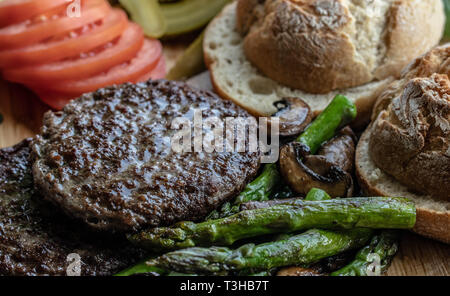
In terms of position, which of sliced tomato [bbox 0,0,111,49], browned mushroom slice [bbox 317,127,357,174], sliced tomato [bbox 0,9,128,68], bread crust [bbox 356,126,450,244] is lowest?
bread crust [bbox 356,126,450,244]

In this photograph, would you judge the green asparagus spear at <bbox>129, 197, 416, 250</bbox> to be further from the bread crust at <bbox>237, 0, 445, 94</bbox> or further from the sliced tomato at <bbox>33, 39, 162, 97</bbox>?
the sliced tomato at <bbox>33, 39, 162, 97</bbox>

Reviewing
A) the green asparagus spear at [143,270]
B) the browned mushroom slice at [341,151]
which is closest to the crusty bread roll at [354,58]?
the browned mushroom slice at [341,151]

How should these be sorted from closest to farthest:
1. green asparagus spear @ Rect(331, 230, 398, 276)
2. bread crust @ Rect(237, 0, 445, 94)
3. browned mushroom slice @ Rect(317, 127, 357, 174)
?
green asparagus spear @ Rect(331, 230, 398, 276)
browned mushroom slice @ Rect(317, 127, 357, 174)
bread crust @ Rect(237, 0, 445, 94)

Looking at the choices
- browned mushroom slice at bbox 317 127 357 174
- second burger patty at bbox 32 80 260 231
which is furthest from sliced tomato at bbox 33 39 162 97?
browned mushroom slice at bbox 317 127 357 174

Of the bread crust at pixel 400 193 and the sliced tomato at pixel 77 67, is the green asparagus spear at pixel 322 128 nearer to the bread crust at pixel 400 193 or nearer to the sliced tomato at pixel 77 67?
the bread crust at pixel 400 193

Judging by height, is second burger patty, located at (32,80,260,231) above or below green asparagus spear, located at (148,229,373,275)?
above

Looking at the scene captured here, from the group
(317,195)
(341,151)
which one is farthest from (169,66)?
(317,195)
